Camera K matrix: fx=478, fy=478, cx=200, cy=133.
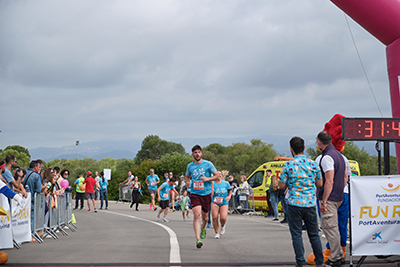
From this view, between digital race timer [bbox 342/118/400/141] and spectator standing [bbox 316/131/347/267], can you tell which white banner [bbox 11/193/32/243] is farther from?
digital race timer [bbox 342/118/400/141]

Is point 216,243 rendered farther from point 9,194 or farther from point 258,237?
point 9,194

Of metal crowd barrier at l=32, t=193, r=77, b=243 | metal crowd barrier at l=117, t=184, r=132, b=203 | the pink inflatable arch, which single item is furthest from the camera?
metal crowd barrier at l=117, t=184, r=132, b=203

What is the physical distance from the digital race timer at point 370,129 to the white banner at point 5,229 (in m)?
6.15

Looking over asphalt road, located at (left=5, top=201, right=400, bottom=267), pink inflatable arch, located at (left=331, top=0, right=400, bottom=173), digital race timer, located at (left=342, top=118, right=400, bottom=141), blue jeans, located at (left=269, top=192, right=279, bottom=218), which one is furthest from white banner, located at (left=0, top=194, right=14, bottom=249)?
blue jeans, located at (left=269, top=192, right=279, bottom=218)

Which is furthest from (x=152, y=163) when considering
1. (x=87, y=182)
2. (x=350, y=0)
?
(x=350, y=0)

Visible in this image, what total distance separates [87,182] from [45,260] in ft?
53.0

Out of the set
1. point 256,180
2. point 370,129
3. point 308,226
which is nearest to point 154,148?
point 256,180

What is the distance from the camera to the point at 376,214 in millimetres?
7137

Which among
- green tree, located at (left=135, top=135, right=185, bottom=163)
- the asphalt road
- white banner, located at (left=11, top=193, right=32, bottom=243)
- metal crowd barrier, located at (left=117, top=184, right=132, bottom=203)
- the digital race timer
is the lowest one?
metal crowd barrier, located at (left=117, top=184, right=132, bottom=203)

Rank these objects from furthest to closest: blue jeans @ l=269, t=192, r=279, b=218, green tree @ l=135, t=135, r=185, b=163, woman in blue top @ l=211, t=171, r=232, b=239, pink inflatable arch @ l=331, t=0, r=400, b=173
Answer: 1. green tree @ l=135, t=135, r=185, b=163
2. blue jeans @ l=269, t=192, r=279, b=218
3. pink inflatable arch @ l=331, t=0, r=400, b=173
4. woman in blue top @ l=211, t=171, r=232, b=239

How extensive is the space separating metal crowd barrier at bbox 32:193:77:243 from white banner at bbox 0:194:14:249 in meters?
1.79

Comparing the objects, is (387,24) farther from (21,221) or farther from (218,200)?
(21,221)

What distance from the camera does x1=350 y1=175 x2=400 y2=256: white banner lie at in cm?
706

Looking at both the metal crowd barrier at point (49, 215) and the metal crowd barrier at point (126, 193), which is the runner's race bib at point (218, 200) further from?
the metal crowd barrier at point (126, 193)
